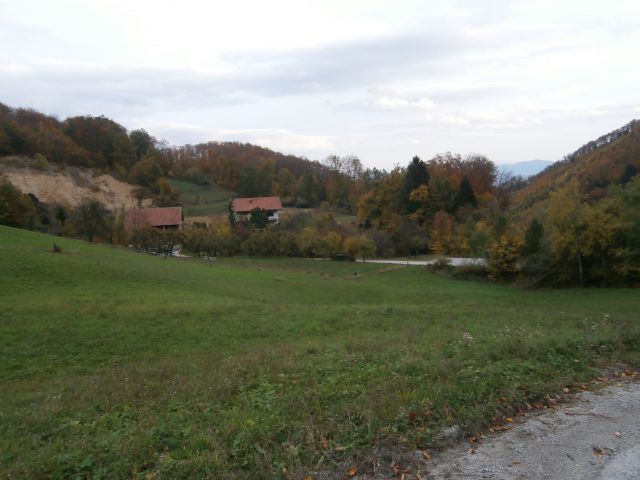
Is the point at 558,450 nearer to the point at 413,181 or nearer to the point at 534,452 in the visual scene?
the point at 534,452

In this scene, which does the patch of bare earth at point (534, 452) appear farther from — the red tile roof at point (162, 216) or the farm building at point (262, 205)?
the farm building at point (262, 205)

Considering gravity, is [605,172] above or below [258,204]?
above

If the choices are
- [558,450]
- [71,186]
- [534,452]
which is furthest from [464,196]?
[71,186]

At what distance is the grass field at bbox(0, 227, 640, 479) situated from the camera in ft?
17.1

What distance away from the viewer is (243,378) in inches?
335

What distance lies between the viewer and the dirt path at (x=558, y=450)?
15.7 ft

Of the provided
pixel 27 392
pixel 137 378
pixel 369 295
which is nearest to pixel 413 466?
pixel 137 378

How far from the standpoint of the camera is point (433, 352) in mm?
9305

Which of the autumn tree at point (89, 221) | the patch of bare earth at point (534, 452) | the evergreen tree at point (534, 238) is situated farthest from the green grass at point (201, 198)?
the patch of bare earth at point (534, 452)

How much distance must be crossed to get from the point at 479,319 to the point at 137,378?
12.6 metres

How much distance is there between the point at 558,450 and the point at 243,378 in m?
5.54

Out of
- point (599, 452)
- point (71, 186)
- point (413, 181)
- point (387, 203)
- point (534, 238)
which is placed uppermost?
point (71, 186)

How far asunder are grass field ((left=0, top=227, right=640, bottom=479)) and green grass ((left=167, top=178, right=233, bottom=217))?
8242cm

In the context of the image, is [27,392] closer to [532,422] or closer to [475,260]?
[532,422]
